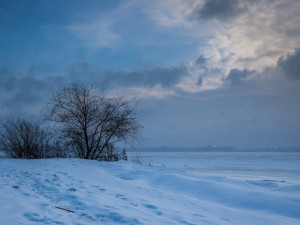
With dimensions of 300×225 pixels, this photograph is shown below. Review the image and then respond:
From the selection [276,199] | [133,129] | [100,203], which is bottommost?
[276,199]

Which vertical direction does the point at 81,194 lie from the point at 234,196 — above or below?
above

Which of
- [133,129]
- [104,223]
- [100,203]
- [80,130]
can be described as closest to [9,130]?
[80,130]

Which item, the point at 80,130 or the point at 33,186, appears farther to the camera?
the point at 80,130

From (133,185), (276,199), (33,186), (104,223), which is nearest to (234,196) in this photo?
(276,199)

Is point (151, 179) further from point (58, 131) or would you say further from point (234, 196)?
point (58, 131)

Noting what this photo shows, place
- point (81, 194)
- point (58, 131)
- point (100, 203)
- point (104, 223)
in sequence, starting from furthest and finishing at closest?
point (58, 131) < point (81, 194) < point (100, 203) < point (104, 223)

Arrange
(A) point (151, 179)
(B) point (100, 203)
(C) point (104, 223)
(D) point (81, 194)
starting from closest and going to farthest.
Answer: (C) point (104, 223)
(B) point (100, 203)
(D) point (81, 194)
(A) point (151, 179)

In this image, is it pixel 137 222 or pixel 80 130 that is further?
pixel 80 130

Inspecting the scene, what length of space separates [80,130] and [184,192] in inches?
341

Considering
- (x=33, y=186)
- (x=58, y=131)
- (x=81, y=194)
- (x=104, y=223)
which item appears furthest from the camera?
(x=58, y=131)

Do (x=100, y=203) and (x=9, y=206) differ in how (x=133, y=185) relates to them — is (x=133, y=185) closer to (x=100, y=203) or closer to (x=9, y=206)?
(x=100, y=203)

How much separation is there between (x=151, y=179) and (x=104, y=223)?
6191mm

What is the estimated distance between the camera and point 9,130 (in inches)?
625

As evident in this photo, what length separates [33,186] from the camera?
708 cm
